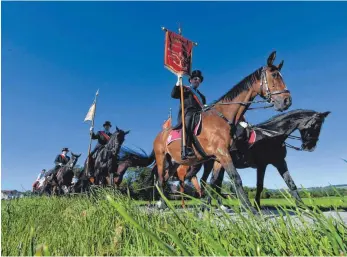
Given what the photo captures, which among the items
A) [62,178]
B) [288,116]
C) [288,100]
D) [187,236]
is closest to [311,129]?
[288,116]

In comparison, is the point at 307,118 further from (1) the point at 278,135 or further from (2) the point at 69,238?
(2) the point at 69,238

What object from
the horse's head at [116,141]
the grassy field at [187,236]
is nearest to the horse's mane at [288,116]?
the grassy field at [187,236]

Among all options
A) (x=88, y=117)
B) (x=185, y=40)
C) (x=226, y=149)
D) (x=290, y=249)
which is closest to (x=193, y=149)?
(x=226, y=149)

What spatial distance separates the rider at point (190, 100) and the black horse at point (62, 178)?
12490 millimetres

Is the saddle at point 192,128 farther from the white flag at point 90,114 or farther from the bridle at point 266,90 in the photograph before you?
the white flag at point 90,114

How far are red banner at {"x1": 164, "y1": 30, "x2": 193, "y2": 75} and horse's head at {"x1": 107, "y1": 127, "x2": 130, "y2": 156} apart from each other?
550 cm

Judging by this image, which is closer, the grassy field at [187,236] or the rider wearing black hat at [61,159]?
the grassy field at [187,236]

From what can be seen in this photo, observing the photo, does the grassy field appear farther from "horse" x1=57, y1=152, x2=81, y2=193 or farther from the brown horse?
"horse" x1=57, y1=152, x2=81, y2=193

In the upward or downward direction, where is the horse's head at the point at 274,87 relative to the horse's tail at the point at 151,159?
upward

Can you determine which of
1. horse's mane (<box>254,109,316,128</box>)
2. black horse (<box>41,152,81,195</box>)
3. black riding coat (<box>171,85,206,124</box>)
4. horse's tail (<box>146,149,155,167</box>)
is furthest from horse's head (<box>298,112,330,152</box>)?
black horse (<box>41,152,81,195</box>)

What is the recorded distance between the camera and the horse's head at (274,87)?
6.11 m

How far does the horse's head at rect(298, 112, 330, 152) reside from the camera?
26.0 feet

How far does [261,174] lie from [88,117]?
31.0 feet

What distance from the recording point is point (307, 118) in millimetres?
8039
